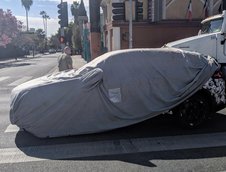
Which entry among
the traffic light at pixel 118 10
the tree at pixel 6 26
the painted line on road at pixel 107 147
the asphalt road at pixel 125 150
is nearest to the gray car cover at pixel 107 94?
the asphalt road at pixel 125 150

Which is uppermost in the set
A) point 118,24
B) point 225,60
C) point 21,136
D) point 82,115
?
point 118,24

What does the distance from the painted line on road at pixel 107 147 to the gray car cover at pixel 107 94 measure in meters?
0.49

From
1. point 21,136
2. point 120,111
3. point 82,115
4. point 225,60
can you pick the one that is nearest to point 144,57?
point 120,111

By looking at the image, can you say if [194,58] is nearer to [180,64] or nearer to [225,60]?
[180,64]

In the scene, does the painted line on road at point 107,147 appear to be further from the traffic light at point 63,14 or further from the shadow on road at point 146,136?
the traffic light at point 63,14

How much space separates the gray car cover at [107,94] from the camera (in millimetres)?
6855

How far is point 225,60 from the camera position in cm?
1059

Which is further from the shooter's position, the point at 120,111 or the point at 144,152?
the point at 120,111

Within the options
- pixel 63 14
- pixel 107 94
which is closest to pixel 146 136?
pixel 107 94

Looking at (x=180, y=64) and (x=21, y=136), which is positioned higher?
(x=180, y=64)

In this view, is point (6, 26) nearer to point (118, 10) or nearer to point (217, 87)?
point (118, 10)

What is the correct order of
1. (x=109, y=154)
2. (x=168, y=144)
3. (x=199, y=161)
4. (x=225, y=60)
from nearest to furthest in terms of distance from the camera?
(x=199, y=161), (x=109, y=154), (x=168, y=144), (x=225, y=60)

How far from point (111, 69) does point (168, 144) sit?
5.81ft

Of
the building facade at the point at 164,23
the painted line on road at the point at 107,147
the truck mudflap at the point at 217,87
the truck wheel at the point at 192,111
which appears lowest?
the painted line on road at the point at 107,147
